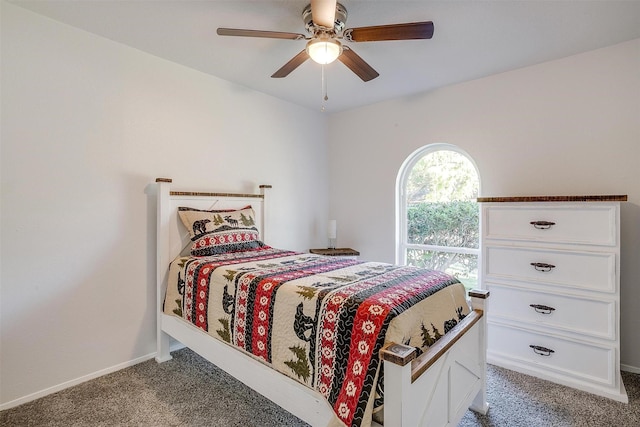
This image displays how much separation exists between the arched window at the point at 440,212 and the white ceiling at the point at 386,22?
85 cm

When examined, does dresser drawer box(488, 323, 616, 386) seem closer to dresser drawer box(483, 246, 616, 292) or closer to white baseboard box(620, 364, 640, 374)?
dresser drawer box(483, 246, 616, 292)

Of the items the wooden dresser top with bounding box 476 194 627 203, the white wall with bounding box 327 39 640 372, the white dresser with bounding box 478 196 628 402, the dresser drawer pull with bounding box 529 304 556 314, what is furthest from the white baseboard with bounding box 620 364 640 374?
the wooden dresser top with bounding box 476 194 627 203

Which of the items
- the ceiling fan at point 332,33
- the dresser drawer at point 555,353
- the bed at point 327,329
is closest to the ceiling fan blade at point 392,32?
the ceiling fan at point 332,33

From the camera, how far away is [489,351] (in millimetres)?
2416

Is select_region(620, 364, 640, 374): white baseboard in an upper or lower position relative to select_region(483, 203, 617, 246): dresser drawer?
lower

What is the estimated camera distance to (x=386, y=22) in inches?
78.2

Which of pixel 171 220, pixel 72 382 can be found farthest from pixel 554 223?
pixel 72 382

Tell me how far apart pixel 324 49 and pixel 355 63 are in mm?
287

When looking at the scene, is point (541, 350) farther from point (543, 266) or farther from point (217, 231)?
point (217, 231)

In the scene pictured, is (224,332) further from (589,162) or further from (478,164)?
(589,162)

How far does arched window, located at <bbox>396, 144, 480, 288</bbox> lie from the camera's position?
10.1ft

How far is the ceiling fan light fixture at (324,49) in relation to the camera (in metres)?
1.78

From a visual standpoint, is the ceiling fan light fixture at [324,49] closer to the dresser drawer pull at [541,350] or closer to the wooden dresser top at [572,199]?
the wooden dresser top at [572,199]

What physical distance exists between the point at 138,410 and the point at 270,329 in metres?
1.03
